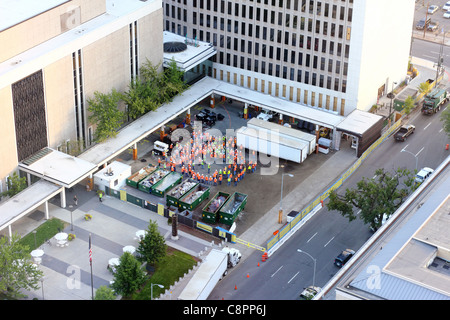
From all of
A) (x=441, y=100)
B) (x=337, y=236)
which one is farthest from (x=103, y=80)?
(x=441, y=100)

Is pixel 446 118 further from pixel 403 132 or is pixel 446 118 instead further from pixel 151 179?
pixel 151 179

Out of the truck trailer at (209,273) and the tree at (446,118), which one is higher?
the tree at (446,118)

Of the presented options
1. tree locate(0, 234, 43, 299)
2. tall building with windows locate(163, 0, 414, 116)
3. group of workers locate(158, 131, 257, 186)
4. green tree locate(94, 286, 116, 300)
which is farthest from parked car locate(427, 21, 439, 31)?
tree locate(0, 234, 43, 299)

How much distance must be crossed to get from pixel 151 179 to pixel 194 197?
28.8 feet

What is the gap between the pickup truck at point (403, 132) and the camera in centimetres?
14712

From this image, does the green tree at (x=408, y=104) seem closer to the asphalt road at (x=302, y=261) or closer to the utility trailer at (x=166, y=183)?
the asphalt road at (x=302, y=261)

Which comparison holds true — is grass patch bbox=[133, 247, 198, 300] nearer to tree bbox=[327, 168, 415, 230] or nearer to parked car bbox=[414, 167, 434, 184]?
tree bbox=[327, 168, 415, 230]

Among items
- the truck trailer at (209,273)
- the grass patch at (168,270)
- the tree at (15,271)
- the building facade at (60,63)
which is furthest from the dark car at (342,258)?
the building facade at (60,63)

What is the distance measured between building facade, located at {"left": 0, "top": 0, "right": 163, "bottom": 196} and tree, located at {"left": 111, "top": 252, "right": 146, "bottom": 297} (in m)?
26.5

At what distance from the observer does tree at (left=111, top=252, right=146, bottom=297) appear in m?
107

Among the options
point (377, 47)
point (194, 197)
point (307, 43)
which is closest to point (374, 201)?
point (194, 197)

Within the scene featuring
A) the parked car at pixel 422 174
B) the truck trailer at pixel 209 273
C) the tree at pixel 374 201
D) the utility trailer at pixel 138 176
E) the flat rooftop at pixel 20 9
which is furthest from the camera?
the parked car at pixel 422 174

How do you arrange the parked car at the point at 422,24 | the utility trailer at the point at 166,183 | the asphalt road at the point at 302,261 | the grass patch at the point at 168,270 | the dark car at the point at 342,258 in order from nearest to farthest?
the grass patch at the point at 168,270
the asphalt road at the point at 302,261
the dark car at the point at 342,258
the utility trailer at the point at 166,183
the parked car at the point at 422,24

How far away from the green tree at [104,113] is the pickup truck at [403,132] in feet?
164
